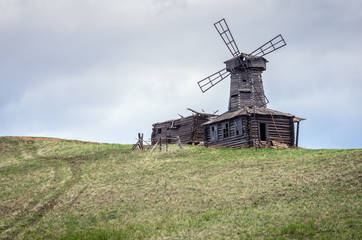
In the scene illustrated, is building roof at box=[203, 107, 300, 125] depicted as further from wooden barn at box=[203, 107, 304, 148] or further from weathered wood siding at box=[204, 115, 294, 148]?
weathered wood siding at box=[204, 115, 294, 148]

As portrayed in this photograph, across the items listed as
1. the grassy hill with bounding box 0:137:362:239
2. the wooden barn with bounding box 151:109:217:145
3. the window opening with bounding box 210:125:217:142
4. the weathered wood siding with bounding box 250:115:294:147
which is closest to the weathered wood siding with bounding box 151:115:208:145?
the wooden barn with bounding box 151:109:217:145

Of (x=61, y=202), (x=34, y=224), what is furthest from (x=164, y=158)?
(x=34, y=224)

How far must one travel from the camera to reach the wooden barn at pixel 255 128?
136 feet

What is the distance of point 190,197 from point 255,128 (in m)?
19.2

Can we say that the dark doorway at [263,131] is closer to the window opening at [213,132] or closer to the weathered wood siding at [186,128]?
the window opening at [213,132]

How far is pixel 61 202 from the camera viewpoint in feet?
89.0

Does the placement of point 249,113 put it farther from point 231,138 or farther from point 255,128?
point 231,138

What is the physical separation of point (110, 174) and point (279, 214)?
17.6 meters

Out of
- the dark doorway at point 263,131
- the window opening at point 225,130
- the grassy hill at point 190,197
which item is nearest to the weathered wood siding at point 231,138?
the window opening at point 225,130

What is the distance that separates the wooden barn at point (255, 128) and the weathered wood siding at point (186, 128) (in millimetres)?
7803

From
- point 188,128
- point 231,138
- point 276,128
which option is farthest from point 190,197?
point 188,128

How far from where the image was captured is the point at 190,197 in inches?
956

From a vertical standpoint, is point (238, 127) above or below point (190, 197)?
above

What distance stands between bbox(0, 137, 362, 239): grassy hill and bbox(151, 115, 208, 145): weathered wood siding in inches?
569
